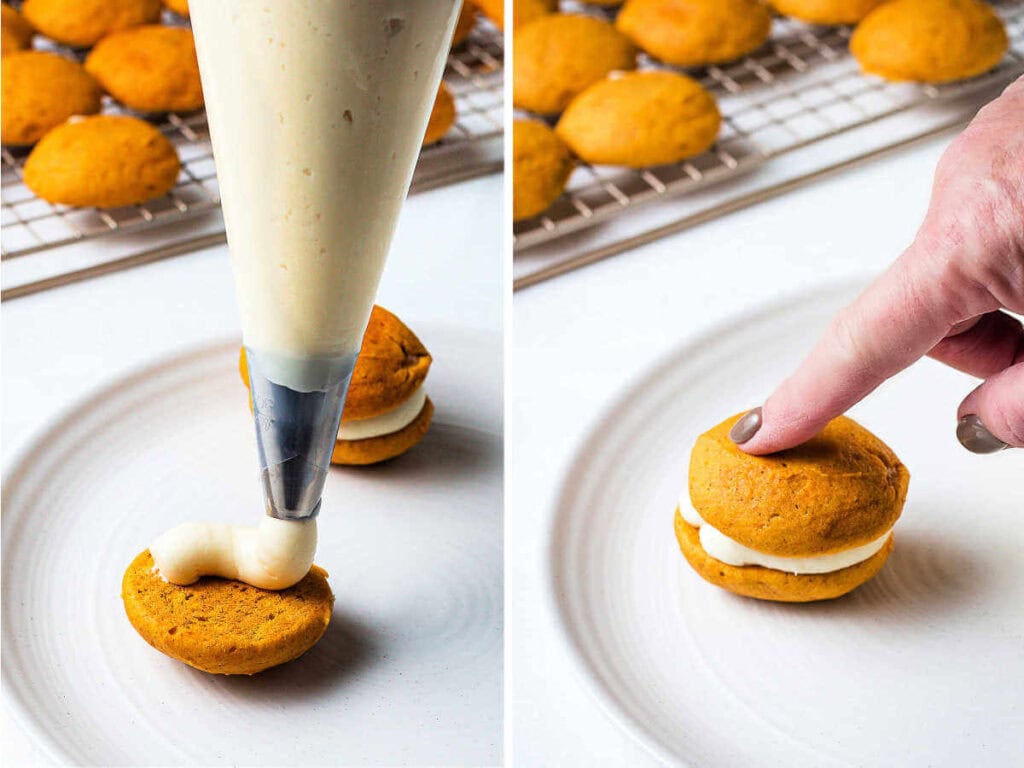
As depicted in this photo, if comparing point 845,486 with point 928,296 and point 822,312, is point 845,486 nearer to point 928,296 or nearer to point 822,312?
point 928,296

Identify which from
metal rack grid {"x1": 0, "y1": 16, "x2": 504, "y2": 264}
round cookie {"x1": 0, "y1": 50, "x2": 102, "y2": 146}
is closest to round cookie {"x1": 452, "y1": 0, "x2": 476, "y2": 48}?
metal rack grid {"x1": 0, "y1": 16, "x2": 504, "y2": 264}

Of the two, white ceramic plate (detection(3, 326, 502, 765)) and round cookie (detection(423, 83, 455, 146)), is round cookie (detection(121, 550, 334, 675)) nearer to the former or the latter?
white ceramic plate (detection(3, 326, 502, 765))

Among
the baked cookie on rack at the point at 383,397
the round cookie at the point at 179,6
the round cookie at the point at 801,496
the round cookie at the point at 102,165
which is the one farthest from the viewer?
the round cookie at the point at 179,6

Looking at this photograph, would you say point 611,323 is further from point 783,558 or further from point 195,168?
point 195,168

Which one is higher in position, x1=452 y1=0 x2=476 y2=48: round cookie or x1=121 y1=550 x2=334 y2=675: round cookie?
→ x1=121 y1=550 x2=334 y2=675: round cookie

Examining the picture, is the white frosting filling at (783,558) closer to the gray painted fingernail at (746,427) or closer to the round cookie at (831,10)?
the gray painted fingernail at (746,427)

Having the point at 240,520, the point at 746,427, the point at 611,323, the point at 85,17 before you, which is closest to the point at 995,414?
the point at 746,427

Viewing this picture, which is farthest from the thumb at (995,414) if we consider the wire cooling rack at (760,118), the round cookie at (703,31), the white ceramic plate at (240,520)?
the round cookie at (703,31)
